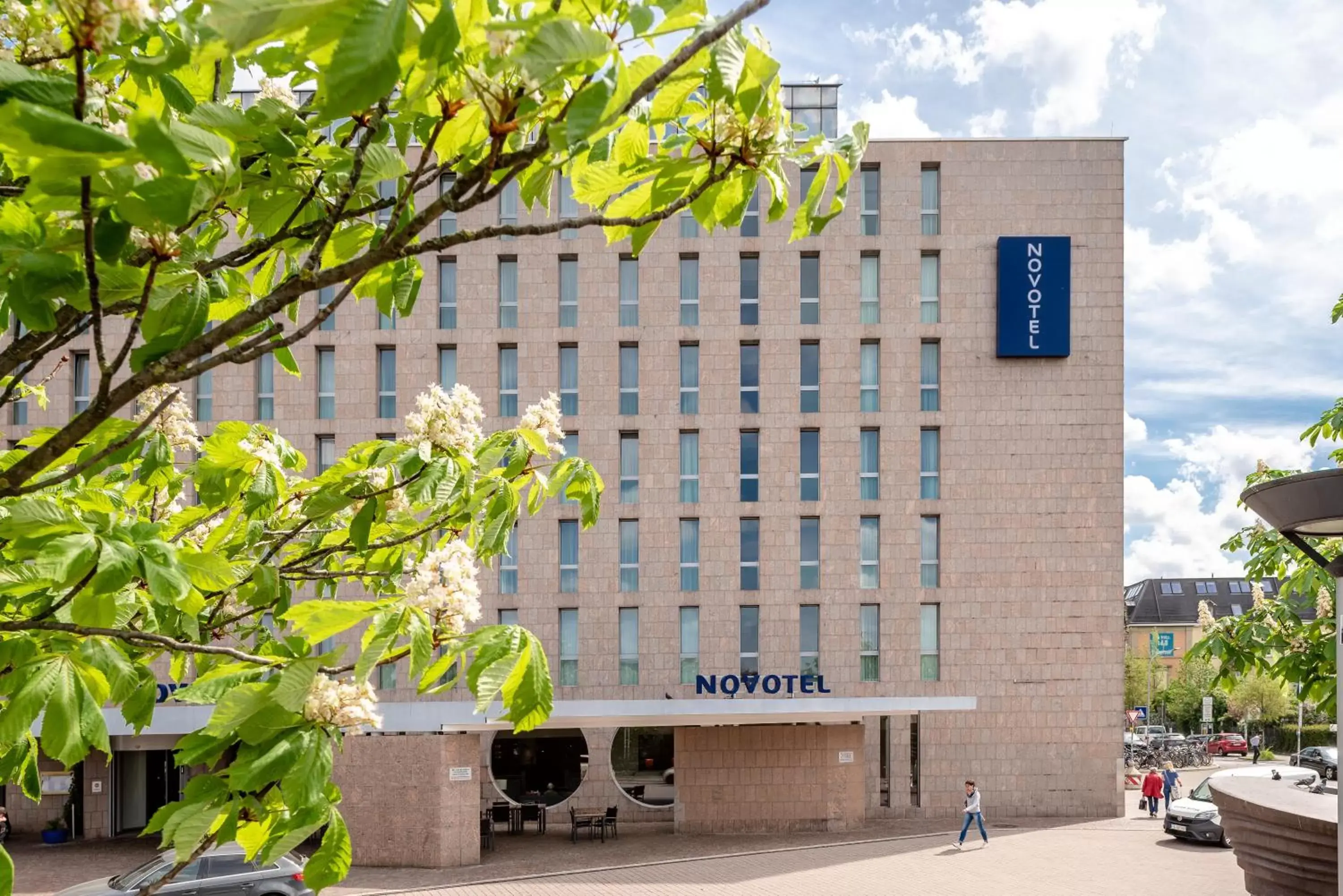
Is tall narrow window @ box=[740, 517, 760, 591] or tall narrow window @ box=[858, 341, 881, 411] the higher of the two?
tall narrow window @ box=[858, 341, 881, 411]

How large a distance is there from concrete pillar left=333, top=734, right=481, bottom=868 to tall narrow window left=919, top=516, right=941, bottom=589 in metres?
13.3

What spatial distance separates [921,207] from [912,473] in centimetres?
732

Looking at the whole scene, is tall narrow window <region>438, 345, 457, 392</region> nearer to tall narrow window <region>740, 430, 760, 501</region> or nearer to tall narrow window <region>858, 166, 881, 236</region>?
tall narrow window <region>740, 430, 760, 501</region>

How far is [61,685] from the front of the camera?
2.75 m

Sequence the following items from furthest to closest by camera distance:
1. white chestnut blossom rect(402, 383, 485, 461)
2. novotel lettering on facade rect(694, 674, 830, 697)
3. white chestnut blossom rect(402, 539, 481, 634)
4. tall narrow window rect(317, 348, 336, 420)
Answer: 1. tall narrow window rect(317, 348, 336, 420)
2. novotel lettering on facade rect(694, 674, 830, 697)
3. white chestnut blossom rect(402, 383, 485, 461)
4. white chestnut blossom rect(402, 539, 481, 634)

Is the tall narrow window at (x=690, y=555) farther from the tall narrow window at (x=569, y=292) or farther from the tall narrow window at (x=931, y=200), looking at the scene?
the tall narrow window at (x=931, y=200)

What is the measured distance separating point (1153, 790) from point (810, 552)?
35.7 ft

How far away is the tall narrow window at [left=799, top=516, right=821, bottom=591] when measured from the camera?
2914 cm

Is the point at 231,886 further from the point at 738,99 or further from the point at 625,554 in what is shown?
the point at 738,99

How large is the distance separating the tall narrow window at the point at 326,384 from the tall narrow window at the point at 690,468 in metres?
9.56

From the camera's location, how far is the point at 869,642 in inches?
1142

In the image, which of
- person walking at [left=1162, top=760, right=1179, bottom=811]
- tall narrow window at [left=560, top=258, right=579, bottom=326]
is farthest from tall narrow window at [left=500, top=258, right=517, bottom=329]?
person walking at [left=1162, top=760, right=1179, bottom=811]

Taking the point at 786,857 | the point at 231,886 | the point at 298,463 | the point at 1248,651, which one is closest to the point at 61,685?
the point at 298,463

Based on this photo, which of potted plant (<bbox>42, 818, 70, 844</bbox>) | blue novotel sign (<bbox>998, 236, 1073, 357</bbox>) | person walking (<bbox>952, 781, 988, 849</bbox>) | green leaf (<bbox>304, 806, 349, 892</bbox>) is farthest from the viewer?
blue novotel sign (<bbox>998, 236, 1073, 357</bbox>)
